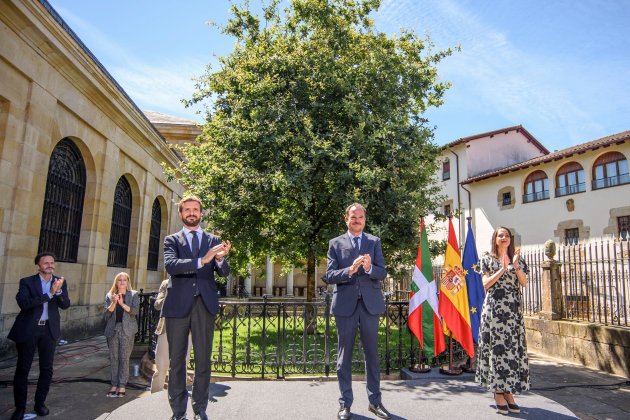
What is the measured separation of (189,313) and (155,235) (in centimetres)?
1761

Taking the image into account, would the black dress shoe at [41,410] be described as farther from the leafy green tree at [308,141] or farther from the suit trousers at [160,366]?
the leafy green tree at [308,141]

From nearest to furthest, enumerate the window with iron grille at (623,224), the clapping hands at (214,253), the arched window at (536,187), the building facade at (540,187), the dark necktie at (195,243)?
the clapping hands at (214,253) → the dark necktie at (195,243) → the window with iron grille at (623,224) → the building facade at (540,187) → the arched window at (536,187)

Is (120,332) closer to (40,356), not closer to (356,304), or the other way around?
(40,356)

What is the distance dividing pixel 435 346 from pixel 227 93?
884 centimetres

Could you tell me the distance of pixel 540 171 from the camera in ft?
91.2

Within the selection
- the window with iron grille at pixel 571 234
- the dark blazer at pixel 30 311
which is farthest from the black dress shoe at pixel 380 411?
the window with iron grille at pixel 571 234

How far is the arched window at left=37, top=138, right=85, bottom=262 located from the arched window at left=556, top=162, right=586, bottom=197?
26.7 m

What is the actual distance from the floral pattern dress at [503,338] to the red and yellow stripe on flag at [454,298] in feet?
6.05

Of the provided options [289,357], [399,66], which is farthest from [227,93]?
[289,357]

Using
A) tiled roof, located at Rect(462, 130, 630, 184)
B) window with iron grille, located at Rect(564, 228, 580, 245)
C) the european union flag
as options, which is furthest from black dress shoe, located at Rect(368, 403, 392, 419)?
window with iron grille, located at Rect(564, 228, 580, 245)

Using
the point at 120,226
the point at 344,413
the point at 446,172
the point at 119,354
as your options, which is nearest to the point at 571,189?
the point at 446,172

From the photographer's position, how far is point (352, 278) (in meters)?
4.86

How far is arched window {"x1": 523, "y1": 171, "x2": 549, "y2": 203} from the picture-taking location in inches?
1083

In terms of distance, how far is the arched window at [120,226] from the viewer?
15.2 metres
